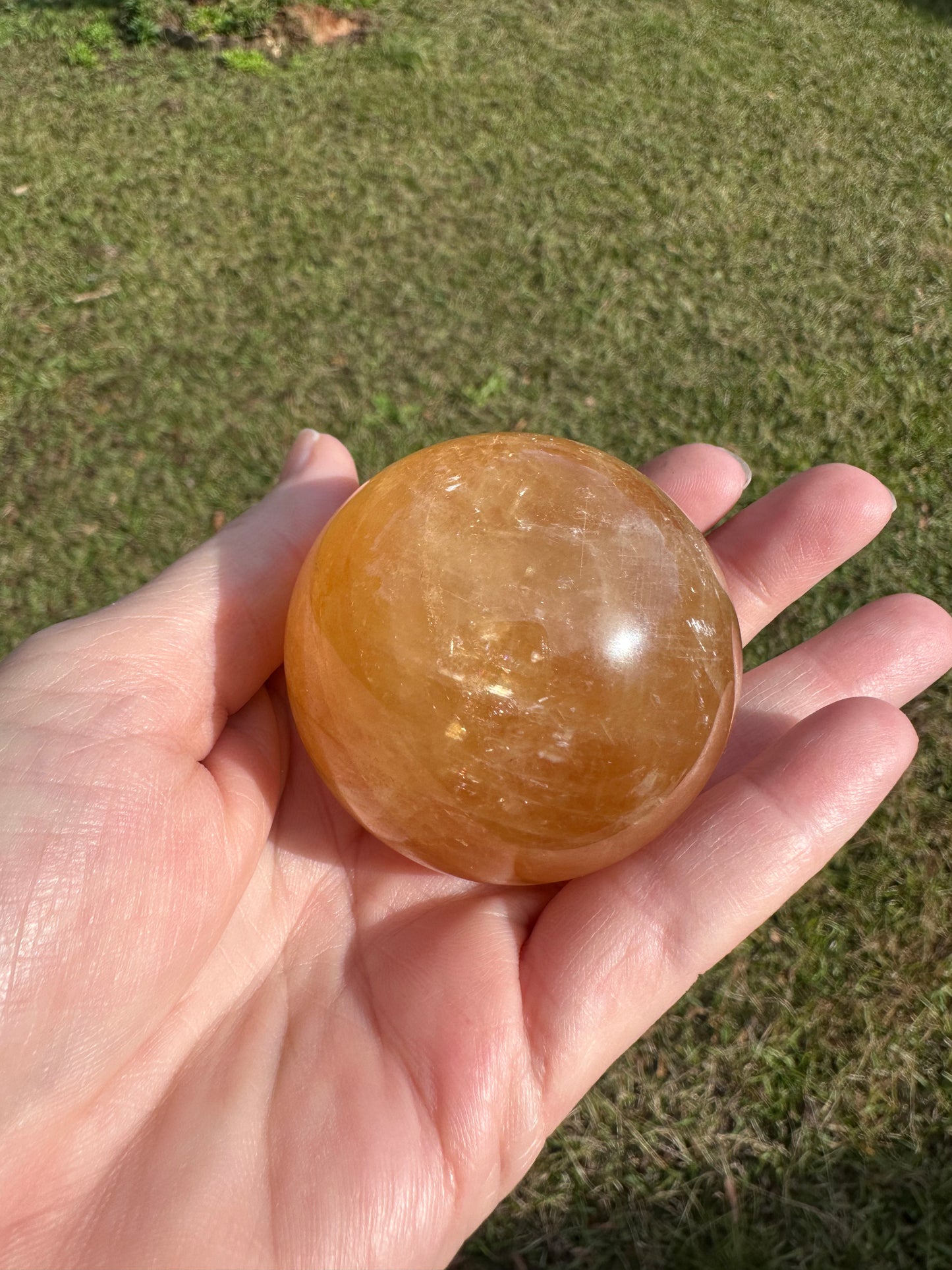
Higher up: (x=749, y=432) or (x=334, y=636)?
(x=334, y=636)

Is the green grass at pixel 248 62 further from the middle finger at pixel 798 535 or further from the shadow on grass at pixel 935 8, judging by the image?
the middle finger at pixel 798 535

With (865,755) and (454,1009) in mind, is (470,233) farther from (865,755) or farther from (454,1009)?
(454,1009)

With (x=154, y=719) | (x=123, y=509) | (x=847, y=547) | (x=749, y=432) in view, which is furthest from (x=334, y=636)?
(x=749, y=432)

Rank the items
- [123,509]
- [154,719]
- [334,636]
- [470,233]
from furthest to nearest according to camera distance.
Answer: [470,233]
[123,509]
[154,719]
[334,636]

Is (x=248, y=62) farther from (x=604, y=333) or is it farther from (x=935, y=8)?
(x=935, y=8)

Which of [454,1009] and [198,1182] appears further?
[454,1009]

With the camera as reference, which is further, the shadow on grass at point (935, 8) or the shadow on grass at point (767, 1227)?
the shadow on grass at point (935, 8)

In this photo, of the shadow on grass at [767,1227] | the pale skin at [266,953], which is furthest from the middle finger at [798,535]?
the shadow on grass at [767,1227]

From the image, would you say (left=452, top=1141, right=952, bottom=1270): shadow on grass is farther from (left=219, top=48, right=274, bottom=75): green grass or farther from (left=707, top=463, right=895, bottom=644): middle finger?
(left=219, top=48, right=274, bottom=75): green grass
